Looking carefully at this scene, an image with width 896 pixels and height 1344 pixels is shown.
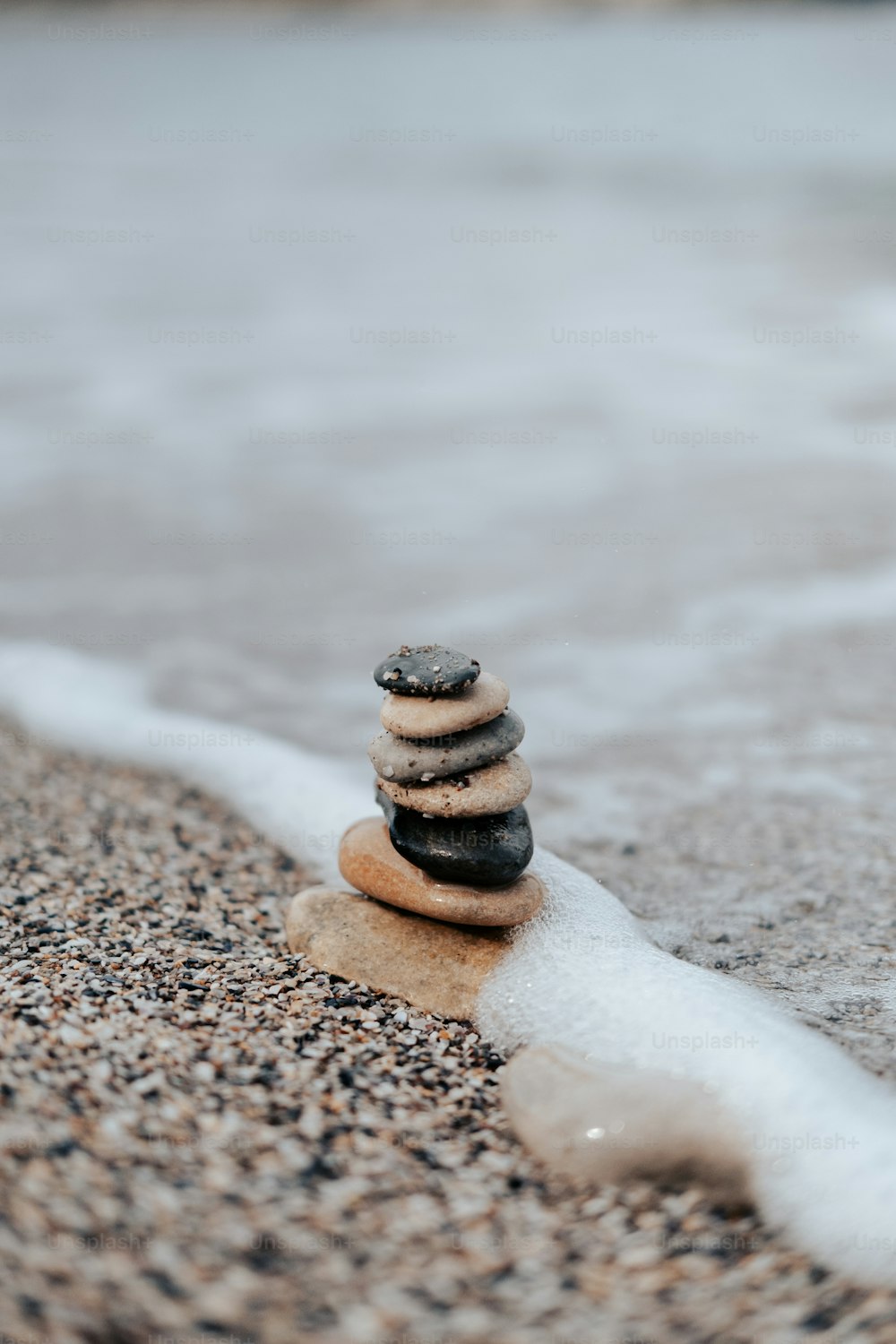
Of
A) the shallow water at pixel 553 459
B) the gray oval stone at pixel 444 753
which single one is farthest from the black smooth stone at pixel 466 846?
the shallow water at pixel 553 459

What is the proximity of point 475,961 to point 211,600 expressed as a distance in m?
3.72

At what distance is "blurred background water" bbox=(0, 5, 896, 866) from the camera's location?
16.6ft

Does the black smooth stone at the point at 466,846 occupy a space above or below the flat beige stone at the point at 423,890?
above

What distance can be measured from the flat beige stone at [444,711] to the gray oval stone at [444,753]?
3 centimetres

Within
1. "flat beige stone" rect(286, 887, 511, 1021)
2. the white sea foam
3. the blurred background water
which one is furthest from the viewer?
the blurred background water

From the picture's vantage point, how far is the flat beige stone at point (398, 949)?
276cm

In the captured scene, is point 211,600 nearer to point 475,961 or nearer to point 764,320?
point 475,961

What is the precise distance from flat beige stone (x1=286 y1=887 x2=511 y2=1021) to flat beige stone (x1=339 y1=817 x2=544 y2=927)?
45 millimetres

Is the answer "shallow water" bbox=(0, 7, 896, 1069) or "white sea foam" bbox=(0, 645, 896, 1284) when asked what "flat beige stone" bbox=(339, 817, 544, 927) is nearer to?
"white sea foam" bbox=(0, 645, 896, 1284)

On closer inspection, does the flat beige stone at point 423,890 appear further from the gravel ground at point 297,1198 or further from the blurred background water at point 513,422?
the blurred background water at point 513,422

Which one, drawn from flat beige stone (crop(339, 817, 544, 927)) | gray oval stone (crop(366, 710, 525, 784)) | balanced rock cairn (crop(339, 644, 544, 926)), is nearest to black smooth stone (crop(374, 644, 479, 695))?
balanced rock cairn (crop(339, 644, 544, 926))

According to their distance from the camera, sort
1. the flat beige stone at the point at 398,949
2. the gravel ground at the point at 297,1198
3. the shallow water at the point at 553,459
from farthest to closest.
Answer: the shallow water at the point at 553,459 → the flat beige stone at the point at 398,949 → the gravel ground at the point at 297,1198

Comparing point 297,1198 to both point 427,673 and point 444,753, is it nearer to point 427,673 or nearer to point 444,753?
point 444,753

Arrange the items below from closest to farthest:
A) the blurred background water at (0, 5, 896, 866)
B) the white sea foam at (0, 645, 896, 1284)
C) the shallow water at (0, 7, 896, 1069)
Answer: the white sea foam at (0, 645, 896, 1284), the shallow water at (0, 7, 896, 1069), the blurred background water at (0, 5, 896, 866)
